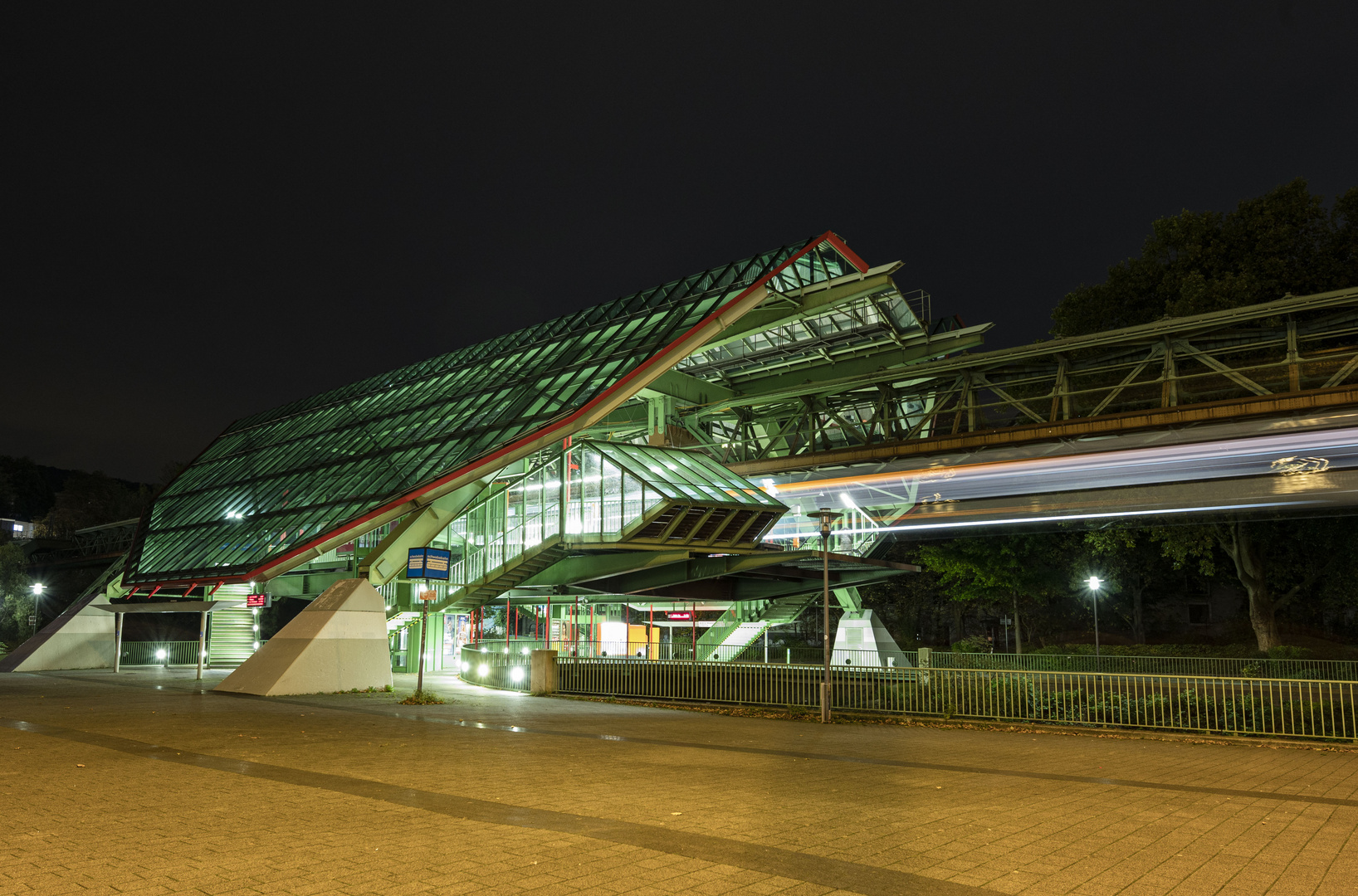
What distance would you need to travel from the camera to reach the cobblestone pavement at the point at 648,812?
6195 mm

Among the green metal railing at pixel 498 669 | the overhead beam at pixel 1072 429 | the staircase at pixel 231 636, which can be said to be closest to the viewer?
the overhead beam at pixel 1072 429

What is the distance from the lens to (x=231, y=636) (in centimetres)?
3806

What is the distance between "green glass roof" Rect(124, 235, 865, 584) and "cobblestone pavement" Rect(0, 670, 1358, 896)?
1291 centimetres

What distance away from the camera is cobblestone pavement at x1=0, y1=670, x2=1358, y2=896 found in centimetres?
620

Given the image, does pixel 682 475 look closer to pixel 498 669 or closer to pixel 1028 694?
pixel 498 669

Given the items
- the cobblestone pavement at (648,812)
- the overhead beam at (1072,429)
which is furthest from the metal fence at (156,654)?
the overhead beam at (1072,429)

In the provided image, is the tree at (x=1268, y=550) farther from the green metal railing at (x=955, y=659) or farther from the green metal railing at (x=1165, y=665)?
the green metal railing at (x=955, y=659)

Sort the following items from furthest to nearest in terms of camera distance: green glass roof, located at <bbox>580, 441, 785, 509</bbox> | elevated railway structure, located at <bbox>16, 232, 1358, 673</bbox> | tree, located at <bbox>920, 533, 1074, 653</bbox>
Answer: tree, located at <bbox>920, 533, 1074, 653</bbox> < green glass roof, located at <bbox>580, 441, 785, 509</bbox> < elevated railway structure, located at <bbox>16, 232, 1358, 673</bbox>

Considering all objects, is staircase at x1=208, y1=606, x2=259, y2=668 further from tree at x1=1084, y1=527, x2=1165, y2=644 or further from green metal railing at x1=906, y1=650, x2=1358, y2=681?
tree at x1=1084, y1=527, x2=1165, y2=644

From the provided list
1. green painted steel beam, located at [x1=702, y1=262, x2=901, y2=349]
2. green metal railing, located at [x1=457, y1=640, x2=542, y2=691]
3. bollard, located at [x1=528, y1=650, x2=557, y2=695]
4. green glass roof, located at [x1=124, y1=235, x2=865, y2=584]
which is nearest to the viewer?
bollard, located at [x1=528, y1=650, x2=557, y2=695]

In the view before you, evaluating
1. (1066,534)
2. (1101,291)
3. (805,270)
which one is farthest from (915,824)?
(1066,534)

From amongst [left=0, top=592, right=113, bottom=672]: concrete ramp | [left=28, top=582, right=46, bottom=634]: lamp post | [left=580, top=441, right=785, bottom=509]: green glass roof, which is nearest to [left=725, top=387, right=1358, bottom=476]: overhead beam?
[left=580, top=441, right=785, bottom=509]: green glass roof

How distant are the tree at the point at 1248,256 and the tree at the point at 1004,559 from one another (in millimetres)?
12638

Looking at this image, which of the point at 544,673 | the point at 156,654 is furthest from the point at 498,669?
the point at 156,654
